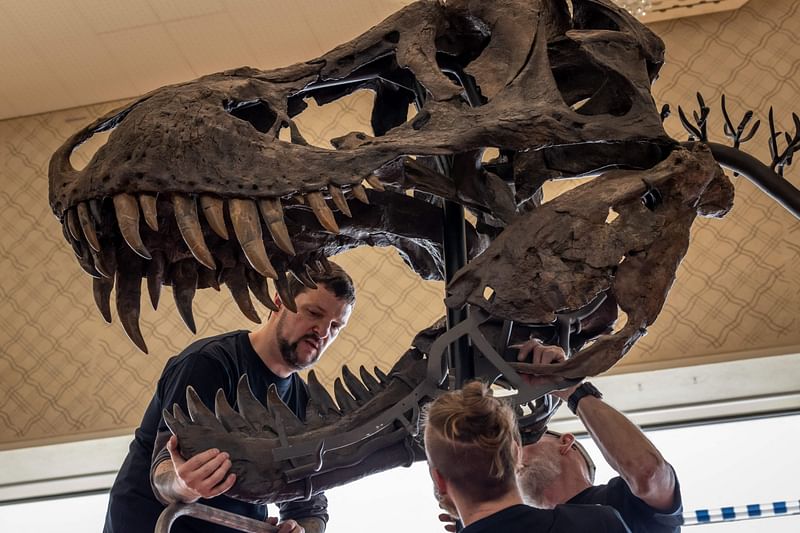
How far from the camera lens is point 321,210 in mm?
1278

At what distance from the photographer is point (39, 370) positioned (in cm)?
429

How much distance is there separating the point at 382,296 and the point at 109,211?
9.37 ft

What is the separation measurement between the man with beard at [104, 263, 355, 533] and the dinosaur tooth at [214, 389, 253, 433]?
401 millimetres

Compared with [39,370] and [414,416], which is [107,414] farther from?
[414,416]

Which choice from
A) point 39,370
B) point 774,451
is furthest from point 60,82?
point 774,451

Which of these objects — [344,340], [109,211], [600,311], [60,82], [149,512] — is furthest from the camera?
[60,82]

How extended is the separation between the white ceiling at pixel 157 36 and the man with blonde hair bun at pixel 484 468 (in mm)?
2898

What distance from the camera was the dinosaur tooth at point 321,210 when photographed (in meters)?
1.27

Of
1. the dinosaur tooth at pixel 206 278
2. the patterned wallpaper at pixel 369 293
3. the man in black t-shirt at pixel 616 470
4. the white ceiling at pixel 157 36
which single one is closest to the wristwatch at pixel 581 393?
the man in black t-shirt at pixel 616 470

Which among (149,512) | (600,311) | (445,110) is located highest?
(445,110)

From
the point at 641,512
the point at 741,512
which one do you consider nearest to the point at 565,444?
the point at 641,512

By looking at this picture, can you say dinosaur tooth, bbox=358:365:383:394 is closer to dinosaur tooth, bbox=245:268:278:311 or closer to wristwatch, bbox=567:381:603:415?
dinosaur tooth, bbox=245:268:278:311

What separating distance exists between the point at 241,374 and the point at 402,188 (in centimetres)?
68

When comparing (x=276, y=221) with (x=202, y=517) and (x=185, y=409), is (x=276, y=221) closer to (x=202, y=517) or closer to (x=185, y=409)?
(x=202, y=517)
